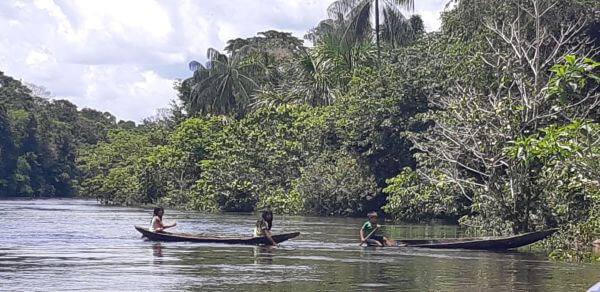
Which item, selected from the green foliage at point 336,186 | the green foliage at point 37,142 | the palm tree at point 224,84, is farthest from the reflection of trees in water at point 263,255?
the green foliage at point 37,142

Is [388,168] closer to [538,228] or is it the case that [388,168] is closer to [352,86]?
[352,86]

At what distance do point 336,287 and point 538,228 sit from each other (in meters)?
11.0

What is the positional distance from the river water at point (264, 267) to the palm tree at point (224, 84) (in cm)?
3221

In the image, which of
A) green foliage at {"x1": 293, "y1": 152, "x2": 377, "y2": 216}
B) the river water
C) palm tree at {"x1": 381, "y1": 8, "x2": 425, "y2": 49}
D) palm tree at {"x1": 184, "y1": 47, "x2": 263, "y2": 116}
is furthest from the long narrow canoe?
palm tree at {"x1": 184, "y1": 47, "x2": 263, "y2": 116}

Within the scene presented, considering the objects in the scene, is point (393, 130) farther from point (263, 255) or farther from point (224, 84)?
point (224, 84)

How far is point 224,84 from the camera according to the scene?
2475 inches

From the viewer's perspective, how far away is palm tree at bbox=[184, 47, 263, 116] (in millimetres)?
A: 63031

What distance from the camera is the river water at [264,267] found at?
17.1m

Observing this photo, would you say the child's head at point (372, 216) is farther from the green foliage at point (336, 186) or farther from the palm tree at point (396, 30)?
the palm tree at point (396, 30)

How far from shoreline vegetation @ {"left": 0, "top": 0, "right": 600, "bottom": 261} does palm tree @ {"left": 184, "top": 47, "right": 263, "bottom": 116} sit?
115 mm

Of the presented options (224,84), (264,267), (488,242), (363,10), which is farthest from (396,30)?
(264,267)

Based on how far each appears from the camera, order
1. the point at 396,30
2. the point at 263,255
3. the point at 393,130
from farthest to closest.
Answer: the point at 396,30 < the point at 393,130 < the point at 263,255

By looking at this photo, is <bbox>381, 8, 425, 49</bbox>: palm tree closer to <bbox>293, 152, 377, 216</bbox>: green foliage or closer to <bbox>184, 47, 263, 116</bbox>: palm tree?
<bbox>293, 152, 377, 216</bbox>: green foliage

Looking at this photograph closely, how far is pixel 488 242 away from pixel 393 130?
59.2ft
